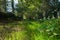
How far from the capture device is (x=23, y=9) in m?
42.0

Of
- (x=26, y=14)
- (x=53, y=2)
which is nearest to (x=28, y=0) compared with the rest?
(x=53, y=2)

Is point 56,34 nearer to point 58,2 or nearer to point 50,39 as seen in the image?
point 50,39

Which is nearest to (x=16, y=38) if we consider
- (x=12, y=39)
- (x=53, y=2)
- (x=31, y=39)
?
(x=12, y=39)

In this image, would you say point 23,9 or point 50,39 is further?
point 23,9

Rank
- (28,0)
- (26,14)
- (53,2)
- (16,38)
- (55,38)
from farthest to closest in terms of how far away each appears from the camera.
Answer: (26,14)
(53,2)
(28,0)
(16,38)
(55,38)

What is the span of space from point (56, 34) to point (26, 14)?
36.4 metres

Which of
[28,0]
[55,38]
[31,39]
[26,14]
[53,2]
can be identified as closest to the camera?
[55,38]

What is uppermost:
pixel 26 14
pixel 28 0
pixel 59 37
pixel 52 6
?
pixel 59 37

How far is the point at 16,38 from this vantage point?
18.0 feet

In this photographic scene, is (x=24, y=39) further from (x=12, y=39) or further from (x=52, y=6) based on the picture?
(x=52, y=6)

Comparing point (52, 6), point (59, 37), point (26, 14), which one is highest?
point (59, 37)

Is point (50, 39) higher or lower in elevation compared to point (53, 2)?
higher

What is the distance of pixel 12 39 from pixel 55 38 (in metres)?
1.44

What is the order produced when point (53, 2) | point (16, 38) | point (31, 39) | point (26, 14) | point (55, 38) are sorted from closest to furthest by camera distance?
1. point (55, 38)
2. point (31, 39)
3. point (16, 38)
4. point (53, 2)
5. point (26, 14)
